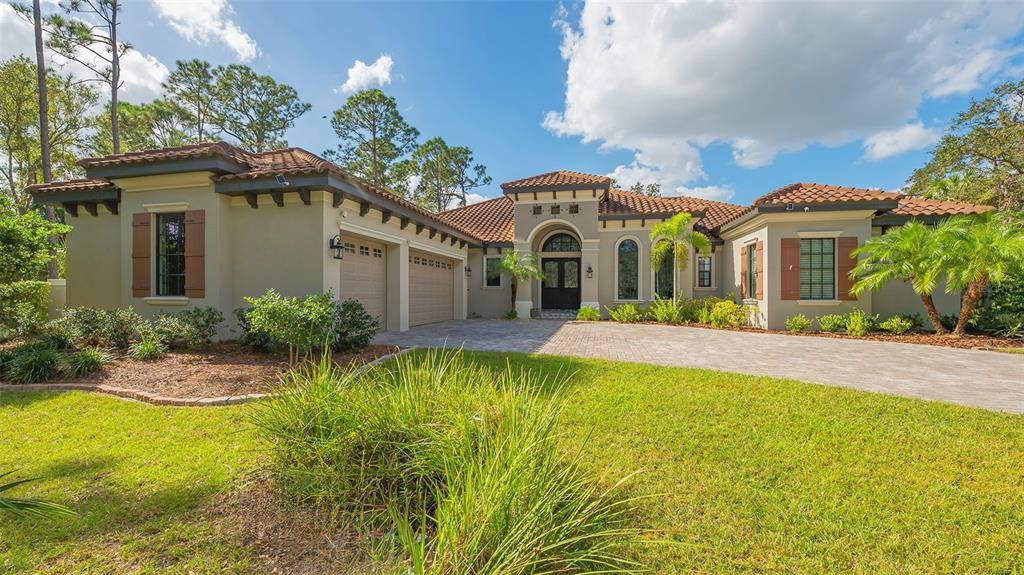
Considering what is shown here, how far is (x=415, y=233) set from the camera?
12484 millimetres

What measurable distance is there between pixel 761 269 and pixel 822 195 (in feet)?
8.96

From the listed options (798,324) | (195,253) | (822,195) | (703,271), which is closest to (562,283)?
(703,271)

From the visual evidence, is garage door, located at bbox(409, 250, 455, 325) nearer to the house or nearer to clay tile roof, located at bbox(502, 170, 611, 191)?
the house

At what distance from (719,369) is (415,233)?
937cm

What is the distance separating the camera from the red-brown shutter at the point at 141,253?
30.2ft

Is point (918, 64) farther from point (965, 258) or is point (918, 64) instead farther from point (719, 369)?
point (719, 369)

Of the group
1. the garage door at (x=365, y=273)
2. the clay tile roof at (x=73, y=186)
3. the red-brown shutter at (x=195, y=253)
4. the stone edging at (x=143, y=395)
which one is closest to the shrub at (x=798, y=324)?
the stone edging at (x=143, y=395)

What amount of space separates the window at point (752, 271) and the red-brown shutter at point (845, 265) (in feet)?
6.90

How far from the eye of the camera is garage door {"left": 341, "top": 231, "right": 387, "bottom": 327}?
32.4 feet

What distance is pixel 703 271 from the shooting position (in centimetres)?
1675

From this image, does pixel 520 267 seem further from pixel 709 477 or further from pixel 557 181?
pixel 709 477

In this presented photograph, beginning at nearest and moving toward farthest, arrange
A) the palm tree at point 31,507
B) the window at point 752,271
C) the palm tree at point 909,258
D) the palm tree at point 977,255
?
1. the palm tree at point 31,507
2. the palm tree at point 977,255
3. the palm tree at point 909,258
4. the window at point 752,271

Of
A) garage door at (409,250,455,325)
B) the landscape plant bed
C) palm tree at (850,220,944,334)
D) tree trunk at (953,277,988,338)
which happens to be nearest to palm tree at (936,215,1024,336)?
tree trunk at (953,277,988,338)

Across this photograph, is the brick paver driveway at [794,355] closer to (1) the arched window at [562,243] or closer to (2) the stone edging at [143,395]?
(2) the stone edging at [143,395]
